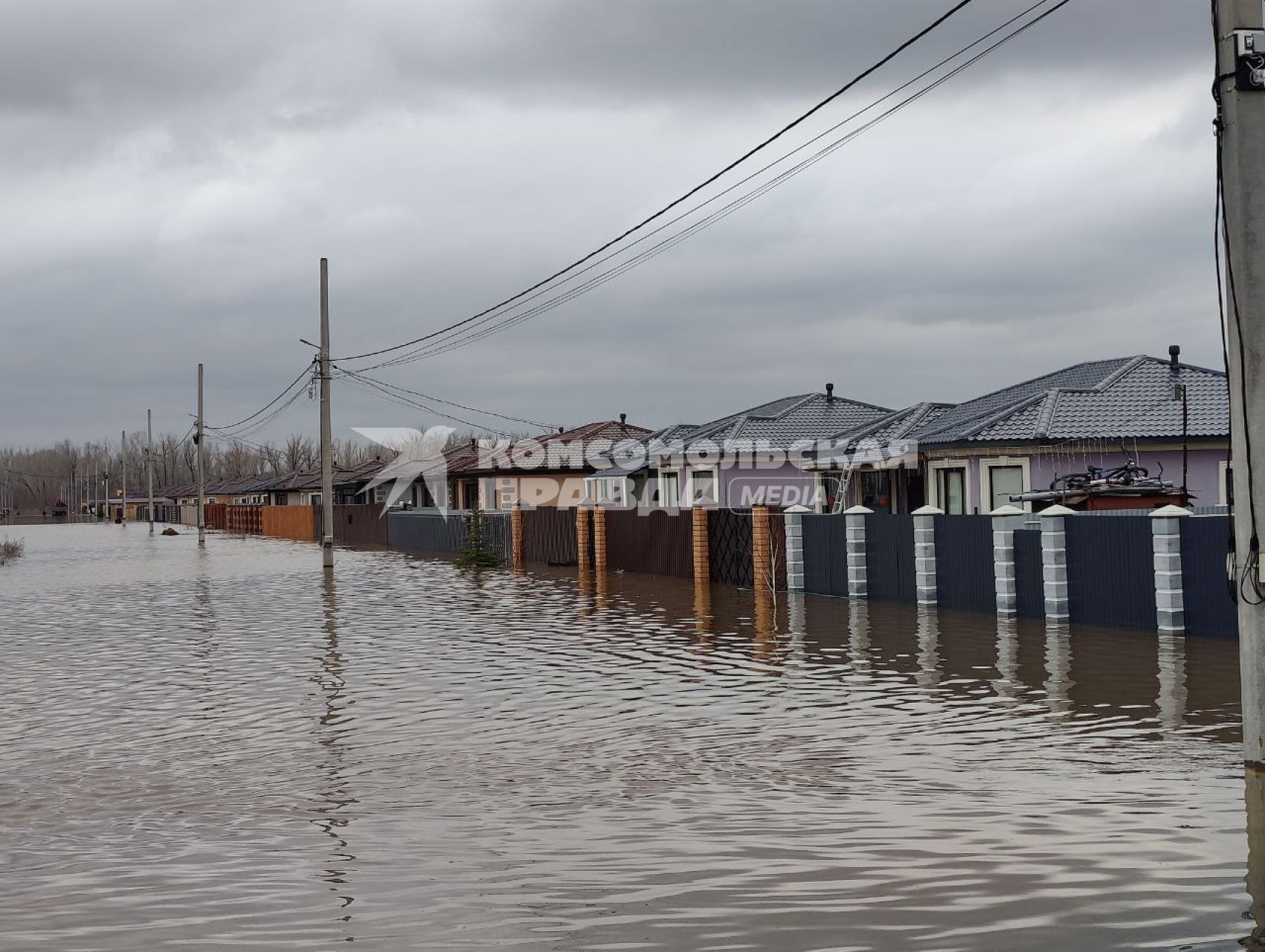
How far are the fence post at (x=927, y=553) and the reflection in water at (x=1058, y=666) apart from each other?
3.20 m

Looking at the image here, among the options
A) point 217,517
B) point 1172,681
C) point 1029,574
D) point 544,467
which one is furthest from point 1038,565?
point 217,517

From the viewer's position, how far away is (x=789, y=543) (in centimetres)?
2706

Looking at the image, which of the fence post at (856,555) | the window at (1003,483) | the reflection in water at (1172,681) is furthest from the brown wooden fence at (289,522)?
the reflection in water at (1172,681)

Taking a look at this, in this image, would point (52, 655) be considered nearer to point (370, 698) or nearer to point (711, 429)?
point (370, 698)

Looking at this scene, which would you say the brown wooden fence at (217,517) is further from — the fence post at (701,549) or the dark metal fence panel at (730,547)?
the dark metal fence panel at (730,547)

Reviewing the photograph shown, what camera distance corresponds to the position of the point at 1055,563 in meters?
20.3

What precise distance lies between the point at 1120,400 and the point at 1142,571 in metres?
15.7

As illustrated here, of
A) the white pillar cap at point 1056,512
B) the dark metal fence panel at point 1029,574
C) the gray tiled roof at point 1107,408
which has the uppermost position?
the gray tiled roof at point 1107,408

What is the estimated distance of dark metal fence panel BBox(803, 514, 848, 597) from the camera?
25656 millimetres

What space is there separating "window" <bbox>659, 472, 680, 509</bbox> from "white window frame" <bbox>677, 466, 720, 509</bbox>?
231mm

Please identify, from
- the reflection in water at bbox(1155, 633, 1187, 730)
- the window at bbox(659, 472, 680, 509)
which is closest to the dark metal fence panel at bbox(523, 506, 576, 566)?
the window at bbox(659, 472, 680, 509)

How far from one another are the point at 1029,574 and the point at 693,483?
961 inches

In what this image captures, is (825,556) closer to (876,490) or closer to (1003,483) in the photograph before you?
(1003,483)

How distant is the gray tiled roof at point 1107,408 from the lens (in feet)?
104
